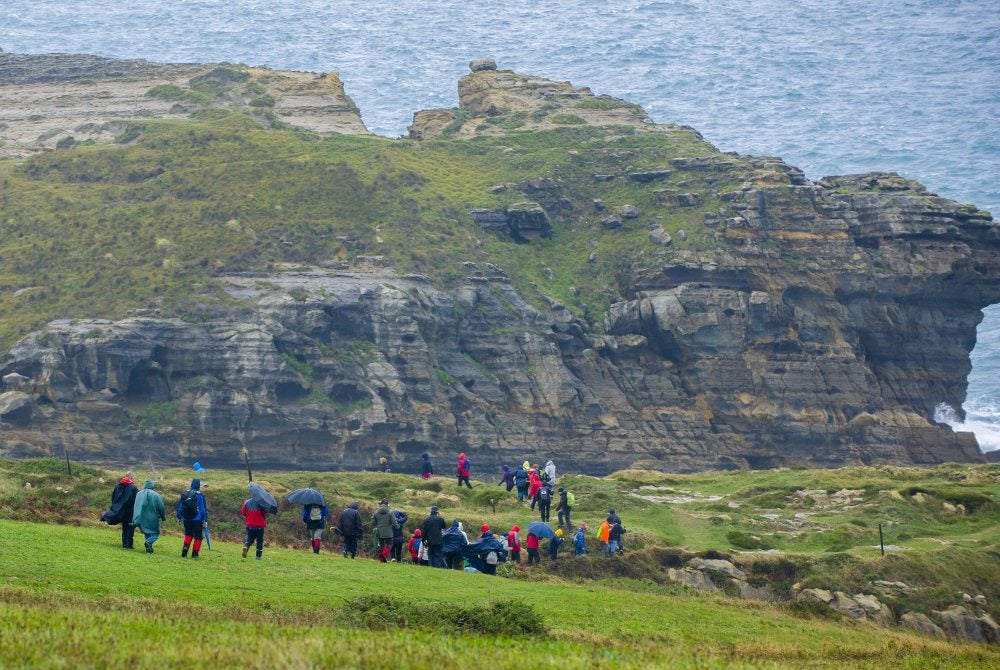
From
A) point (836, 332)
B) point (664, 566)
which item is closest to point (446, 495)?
point (664, 566)

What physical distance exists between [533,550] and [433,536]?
539 centimetres

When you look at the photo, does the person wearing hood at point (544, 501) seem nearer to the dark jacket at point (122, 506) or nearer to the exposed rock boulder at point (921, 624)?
the exposed rock boulder at point (921, 624)

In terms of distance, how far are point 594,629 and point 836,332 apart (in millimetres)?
72064

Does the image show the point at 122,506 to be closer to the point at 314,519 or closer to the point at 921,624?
the point at 314,519

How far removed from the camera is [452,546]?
3319cm


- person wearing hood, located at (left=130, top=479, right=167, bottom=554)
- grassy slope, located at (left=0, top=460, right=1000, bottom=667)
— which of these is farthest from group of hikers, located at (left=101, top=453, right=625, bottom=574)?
grassy slope, located at (left=0, top=460, right=1000, bottom=667)

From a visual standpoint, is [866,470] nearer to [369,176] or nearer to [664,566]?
[664,566]

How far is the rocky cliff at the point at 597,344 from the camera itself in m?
74.4

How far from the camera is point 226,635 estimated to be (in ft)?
52.5

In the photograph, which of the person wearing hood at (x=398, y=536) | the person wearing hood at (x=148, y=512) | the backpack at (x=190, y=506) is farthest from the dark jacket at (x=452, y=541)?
the person wearing hood at (x=148, y=512)

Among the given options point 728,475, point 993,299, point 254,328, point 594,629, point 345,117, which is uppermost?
point 345,117

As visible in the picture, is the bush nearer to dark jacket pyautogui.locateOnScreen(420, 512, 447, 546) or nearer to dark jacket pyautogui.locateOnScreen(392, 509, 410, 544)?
dark jacket pyautogui.locateOnScreen(392, 509, 410, 544)

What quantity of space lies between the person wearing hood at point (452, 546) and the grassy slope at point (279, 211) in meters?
47.2

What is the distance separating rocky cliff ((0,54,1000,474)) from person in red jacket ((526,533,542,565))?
131ft
